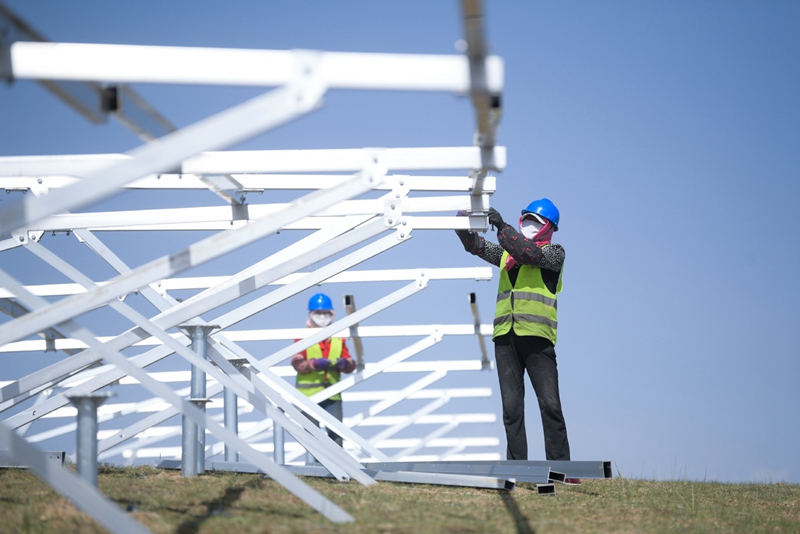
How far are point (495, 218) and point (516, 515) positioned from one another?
217 cm

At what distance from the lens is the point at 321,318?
10.0 metres

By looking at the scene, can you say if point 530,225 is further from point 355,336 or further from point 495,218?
point 355,336

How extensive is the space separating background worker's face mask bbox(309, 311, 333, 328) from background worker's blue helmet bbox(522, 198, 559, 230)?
3686mm

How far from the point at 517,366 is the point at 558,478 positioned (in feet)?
3.14

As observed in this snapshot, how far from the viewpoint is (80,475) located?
143 inches

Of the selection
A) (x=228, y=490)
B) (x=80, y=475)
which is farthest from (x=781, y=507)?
(x=80, y=475)

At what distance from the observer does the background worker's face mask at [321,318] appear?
32.7ft

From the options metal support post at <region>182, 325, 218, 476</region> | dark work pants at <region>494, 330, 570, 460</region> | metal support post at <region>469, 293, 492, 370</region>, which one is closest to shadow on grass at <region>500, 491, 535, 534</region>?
dark work pants at <region>494, 330, 570, 460</region>

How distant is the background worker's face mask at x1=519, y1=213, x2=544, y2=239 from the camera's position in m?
6.81

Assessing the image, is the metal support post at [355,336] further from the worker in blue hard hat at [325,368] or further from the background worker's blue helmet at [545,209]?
the background worker's blue helmet at [545,209]

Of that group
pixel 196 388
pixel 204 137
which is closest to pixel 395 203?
pixel 196 388

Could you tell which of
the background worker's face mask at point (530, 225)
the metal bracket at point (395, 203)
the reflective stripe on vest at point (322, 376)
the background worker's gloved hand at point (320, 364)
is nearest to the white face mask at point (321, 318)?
the reflective stripe on vest at point (322, 376)

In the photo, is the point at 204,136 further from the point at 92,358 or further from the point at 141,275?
the point at 92,358

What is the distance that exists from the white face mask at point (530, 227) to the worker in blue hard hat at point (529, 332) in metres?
0.05
